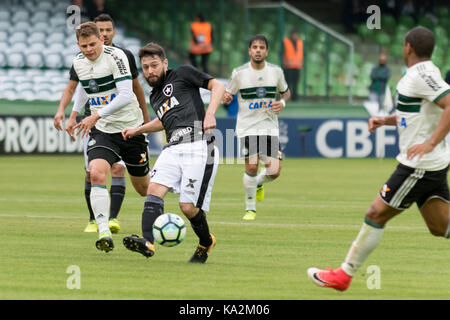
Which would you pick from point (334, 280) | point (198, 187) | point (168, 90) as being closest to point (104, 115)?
point (168, 90)

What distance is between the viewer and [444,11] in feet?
117

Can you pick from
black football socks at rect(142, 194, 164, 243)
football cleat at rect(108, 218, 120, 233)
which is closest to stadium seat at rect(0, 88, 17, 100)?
football cleat at rect(108, 218, 120, 233)

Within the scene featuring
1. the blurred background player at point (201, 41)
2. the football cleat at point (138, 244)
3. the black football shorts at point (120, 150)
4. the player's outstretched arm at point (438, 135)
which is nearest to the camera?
the player's outstretched arm at point (438, 135)

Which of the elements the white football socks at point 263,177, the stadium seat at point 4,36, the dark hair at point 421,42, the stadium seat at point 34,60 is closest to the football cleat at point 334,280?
the dark hair at point 421,42

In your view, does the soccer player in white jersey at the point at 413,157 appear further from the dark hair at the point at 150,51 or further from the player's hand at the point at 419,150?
the dark hair at the point at 150,51

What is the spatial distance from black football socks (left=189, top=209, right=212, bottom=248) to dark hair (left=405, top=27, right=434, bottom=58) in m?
2.57

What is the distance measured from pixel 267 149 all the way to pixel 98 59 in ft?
13.7

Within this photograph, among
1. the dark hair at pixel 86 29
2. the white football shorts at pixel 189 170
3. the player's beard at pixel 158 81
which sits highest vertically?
the dark hair at pixel 86 29

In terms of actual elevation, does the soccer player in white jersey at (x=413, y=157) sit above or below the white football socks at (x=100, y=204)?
above

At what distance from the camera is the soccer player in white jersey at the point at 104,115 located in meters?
9.42

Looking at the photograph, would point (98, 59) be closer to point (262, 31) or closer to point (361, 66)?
point (262, 31)

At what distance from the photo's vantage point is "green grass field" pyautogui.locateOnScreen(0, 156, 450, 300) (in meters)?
7.31

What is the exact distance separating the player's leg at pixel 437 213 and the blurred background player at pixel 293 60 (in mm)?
20155

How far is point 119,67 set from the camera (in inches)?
382
